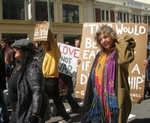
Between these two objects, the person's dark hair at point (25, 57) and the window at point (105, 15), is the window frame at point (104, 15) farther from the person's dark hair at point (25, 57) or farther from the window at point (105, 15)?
the person's dark hair at point (25, 57)

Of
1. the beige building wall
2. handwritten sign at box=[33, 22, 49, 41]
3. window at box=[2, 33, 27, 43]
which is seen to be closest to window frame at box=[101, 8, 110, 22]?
the beige building wall

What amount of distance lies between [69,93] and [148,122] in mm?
1864

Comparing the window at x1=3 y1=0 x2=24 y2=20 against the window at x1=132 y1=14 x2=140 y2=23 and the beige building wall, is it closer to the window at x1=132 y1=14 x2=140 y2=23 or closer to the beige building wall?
the beige building wall

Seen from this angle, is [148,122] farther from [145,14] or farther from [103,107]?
[145,14]

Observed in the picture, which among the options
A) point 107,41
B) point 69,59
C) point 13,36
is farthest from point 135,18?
point 107,41

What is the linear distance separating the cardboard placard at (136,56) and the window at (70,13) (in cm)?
2236

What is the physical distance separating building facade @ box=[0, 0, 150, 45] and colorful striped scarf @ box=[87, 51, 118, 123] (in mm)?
15737

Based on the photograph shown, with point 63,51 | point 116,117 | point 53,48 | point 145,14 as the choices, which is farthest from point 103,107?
point 145,14

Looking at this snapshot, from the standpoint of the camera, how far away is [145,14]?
35.3 meters

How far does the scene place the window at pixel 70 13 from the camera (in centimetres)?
2638

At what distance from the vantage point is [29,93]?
2.81 m

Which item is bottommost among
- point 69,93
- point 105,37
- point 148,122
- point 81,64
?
point 148,122

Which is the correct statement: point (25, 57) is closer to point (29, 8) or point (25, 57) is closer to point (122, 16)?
point (29, 8)

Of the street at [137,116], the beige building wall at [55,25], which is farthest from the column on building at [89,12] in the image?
the street at [137,116]
